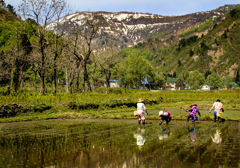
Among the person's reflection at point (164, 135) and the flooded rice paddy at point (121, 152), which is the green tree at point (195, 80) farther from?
the flooded rice paddy at point (121, 152)

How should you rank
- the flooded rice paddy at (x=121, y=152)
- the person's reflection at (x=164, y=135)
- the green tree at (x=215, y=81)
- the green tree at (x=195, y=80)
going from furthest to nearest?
the green tree at (x=215, y=81)
the green tree at (x=195, y=80)
the person's reflection at (x=164, y=135)
the flooded rice paddy at (x=121, y=152)

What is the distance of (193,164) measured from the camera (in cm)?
764

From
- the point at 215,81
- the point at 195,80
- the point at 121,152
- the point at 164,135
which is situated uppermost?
the point at 195,80

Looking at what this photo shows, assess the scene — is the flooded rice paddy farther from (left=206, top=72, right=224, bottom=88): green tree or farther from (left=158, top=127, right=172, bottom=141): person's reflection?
(left=206, top=72, right=224, bottom=88): green tree

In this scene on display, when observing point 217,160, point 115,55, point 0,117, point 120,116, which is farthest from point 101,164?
point 115,55

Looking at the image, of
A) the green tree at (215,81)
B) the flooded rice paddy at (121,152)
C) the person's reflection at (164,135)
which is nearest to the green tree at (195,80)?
the green tree at (215,81)

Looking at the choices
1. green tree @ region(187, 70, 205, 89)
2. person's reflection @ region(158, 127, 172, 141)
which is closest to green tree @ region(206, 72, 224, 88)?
green tree @ region(187, 70, 205, 89)

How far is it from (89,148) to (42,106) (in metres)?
18.1

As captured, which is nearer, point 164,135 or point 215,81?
point 164,135

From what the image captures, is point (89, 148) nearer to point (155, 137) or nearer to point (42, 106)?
point (155, 137)


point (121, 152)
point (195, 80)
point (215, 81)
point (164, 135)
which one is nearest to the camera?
point (121, 152)

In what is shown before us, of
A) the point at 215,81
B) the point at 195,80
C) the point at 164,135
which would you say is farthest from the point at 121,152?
the point at 215,81

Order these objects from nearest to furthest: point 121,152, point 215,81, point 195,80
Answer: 1. point 121,152
2. point 195,80
3. point 215,81

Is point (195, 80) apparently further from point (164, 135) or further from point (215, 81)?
point (164, 135)
